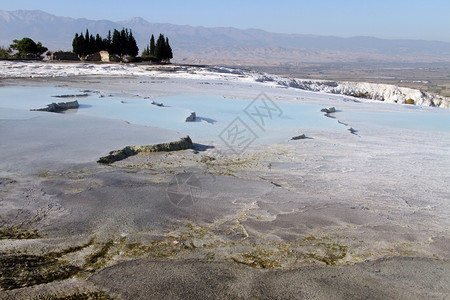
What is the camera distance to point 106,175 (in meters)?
4.84

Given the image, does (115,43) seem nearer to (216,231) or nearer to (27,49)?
(27,49)

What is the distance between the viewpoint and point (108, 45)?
34938 millimetres

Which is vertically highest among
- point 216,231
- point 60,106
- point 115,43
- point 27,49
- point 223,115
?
point 115,43

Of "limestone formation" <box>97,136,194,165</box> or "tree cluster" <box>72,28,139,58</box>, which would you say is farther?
"tree cluster" <box>72,28,139,58</box>

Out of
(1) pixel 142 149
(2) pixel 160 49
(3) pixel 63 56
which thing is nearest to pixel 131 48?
(2) pixel 160 49

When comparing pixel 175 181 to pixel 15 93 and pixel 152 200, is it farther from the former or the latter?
A: pixel 15 93

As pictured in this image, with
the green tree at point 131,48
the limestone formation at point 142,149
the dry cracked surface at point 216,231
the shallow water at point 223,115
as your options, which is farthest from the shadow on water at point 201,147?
the green tree at point 131,48

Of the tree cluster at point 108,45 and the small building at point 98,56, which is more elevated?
the tree cluster at point 108,45

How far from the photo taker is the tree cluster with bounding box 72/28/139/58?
1313 inches

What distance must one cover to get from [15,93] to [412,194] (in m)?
10.9

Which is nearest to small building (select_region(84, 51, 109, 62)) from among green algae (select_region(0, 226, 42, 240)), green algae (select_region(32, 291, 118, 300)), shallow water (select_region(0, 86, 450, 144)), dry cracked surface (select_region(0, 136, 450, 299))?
shallow water (select_region(0, 86, 450, 144))

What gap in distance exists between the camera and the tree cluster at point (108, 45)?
33.3 metres

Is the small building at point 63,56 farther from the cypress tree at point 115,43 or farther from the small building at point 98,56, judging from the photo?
the cypress tree at point 115,43

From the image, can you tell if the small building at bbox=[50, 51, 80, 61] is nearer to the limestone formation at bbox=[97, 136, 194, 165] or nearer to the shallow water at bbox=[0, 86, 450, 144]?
the shallow water at bbox=[0, 86, 450, 144]
